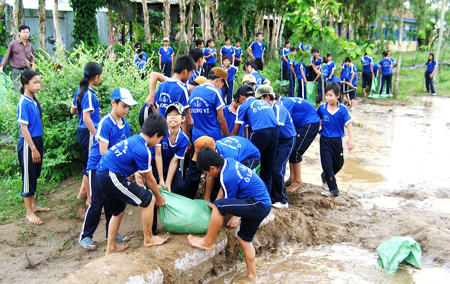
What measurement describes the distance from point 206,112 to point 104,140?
135cm

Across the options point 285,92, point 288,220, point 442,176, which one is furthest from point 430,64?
point 288,220

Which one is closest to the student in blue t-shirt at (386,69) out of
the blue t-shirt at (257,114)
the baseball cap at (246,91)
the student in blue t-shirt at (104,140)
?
the baseball cap at (246,91)

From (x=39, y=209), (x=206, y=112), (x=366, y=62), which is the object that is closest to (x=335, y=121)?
(x=206, y=112)

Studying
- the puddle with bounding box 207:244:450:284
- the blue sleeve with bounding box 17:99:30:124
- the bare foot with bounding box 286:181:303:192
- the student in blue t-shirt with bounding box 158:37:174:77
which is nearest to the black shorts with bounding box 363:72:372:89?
the student in blue t-shirt with bounding box 158:37:174:77

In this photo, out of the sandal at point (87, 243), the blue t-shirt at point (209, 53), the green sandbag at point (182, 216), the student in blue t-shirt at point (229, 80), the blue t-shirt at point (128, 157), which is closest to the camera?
the blue t-shirt at point (128, 157)

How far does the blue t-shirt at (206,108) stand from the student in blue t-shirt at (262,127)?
35 cm

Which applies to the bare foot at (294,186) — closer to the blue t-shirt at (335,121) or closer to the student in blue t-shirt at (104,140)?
the blue t-shirt at (335,121)

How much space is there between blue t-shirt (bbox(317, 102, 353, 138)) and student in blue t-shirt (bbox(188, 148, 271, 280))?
2522 millimetres

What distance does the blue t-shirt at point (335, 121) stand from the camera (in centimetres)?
606

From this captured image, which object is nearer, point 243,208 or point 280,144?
point 243,208

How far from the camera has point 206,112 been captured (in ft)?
16.6

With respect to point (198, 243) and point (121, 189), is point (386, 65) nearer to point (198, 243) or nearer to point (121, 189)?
point (198, 243)

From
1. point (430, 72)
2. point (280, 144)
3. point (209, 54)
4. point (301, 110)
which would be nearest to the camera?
point (280, 144)

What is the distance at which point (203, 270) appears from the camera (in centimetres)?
415
